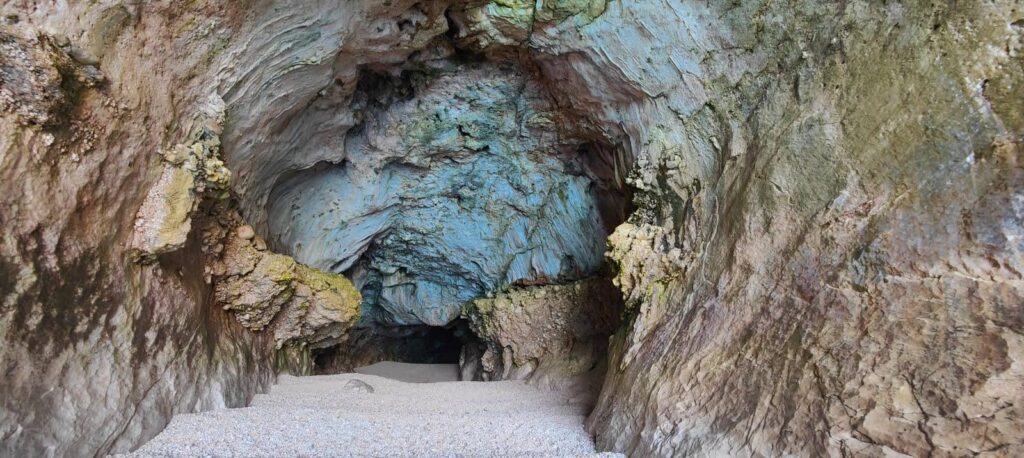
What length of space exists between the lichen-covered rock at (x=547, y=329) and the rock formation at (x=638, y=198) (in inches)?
61.4

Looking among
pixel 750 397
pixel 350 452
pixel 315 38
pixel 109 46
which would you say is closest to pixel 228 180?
pixel 109 46

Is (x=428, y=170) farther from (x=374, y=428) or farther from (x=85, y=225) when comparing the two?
(x=85, y=225)

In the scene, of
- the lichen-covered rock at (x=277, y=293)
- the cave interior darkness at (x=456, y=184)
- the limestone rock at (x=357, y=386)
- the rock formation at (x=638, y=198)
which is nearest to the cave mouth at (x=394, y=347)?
the cave interior darkness at (x=456, y=184)

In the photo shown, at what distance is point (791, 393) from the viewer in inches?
112

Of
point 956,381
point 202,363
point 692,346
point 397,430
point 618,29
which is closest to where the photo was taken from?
point 956,381

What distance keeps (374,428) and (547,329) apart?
4.46m

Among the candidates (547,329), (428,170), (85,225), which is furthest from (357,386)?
(85,225)

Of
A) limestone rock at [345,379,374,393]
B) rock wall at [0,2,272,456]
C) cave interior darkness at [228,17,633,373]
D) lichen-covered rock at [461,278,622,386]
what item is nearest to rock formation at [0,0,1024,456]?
rock wall at [0,2,272,456]

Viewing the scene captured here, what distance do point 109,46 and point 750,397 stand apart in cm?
431

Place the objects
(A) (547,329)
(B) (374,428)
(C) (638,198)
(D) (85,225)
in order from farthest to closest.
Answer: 1. (A) (547,329)
2. (C) (638,198)
3. (B) (374,428)
4. (D) (85,225)

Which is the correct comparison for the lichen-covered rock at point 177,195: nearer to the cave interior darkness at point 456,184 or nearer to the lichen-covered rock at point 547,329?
the cave interior darkness at point 456,184

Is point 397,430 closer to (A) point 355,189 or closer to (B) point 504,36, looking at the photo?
(B) point 504,36

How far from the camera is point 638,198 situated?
5.62 m

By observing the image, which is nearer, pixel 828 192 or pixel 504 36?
pixel 828 192
